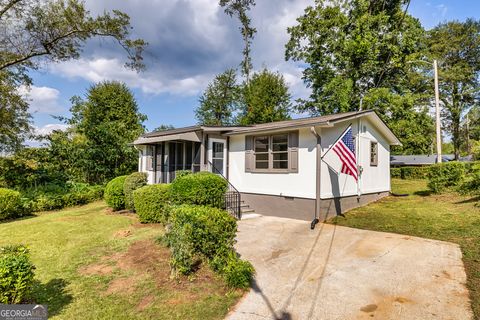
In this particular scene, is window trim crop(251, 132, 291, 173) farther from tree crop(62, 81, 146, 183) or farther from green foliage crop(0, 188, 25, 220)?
tree crop(62, 81, 146, 183)

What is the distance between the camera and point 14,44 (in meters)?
12.5

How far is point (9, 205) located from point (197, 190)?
8333 millimetres

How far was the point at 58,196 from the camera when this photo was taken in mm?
12500

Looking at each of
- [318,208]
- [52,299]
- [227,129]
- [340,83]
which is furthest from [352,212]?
[340,83]

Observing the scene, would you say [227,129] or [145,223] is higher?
[227,129]

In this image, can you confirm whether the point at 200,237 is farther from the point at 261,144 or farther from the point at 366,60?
the point at 366,60

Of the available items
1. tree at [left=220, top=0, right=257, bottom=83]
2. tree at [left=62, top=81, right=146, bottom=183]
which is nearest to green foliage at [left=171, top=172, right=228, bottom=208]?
→ tree at [left=62, top=81, right=146, bottom=183]

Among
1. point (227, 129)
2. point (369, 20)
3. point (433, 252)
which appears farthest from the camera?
point (369, 20)

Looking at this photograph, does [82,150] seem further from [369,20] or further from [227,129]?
[369,20]

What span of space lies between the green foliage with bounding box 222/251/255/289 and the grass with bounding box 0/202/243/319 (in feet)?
0.42

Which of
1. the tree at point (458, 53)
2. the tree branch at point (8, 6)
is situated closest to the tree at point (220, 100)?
the tree branch at point (8, 6)

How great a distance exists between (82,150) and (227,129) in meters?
10.1

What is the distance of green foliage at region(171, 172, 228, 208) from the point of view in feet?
23.6

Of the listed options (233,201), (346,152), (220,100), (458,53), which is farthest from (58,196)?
(458,53)
